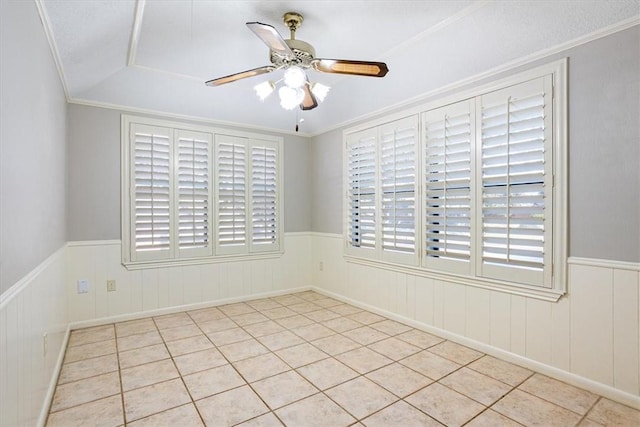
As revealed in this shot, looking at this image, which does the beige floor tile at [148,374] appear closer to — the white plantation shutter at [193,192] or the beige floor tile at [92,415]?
the beige floor tile at [92,415]

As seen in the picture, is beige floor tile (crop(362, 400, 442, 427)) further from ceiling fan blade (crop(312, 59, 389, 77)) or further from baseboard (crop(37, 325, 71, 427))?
ceiling fan blade (crop(312, 59, 389, 77))

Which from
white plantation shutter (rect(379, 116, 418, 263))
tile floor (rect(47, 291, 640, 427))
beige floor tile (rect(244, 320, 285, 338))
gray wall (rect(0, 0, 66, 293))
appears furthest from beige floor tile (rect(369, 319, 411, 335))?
gray wall (rect(0, 0, 66, 293))

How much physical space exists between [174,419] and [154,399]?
0.30 m

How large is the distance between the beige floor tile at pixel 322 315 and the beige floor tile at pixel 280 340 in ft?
1.61

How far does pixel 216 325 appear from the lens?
3549mm

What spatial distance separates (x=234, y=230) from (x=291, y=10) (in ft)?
9.06

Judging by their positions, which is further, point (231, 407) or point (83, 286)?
point (83, 286)

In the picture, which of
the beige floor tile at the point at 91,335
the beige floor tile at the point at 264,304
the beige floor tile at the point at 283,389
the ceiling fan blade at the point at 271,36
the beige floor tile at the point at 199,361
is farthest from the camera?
the beige floor tile at the point at 264,304

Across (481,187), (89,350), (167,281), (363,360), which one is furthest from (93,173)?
(481,187)

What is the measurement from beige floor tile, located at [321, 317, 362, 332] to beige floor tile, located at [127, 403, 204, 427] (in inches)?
65.7

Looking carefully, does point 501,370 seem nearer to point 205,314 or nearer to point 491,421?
point 491,421

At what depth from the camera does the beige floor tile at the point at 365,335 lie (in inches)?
123

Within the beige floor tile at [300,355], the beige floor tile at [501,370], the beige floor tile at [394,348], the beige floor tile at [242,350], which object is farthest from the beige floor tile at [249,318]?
the beige floor tile at [501,370]

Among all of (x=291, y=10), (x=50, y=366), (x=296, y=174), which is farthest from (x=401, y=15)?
(x=50, y=366)
